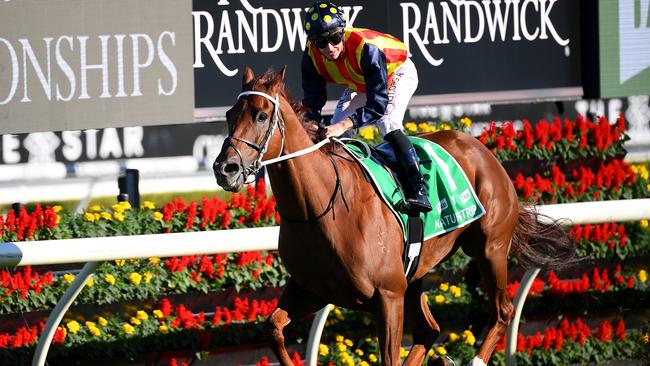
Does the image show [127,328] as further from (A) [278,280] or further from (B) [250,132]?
(B) [250,132]

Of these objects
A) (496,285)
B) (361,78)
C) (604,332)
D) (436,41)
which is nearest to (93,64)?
(361,78)

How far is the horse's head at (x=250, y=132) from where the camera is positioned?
4.00 metres

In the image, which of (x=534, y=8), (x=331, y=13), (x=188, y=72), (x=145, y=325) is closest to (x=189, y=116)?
(x=188, y=72)

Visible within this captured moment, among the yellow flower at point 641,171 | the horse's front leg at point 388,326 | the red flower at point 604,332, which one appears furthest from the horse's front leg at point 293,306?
the yellow flower at point 641,171

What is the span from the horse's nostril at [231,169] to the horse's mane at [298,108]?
39 cm

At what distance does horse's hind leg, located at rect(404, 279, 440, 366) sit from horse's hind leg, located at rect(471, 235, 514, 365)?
262 millimetres

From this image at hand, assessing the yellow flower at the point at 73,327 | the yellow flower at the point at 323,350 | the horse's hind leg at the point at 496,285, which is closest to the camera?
the yellow flower at the point at 73,327

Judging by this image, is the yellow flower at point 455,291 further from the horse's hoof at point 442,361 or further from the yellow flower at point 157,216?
the yellow flower at point 157,216

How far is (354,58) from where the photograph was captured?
4715 millimetres

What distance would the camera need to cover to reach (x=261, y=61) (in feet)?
19.9

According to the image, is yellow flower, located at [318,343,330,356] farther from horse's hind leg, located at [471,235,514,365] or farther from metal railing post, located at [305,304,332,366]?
horse's hind leg, located at [471,235,514,365]

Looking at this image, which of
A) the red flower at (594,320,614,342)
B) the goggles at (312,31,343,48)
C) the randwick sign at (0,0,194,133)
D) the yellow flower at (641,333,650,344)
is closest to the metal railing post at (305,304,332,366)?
the goggles at (312,31,343,48)

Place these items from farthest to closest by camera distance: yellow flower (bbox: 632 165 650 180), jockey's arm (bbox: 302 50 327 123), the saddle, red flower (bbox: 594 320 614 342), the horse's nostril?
yellow flower (bbox: 632 165 650 180)
red flower (bbox: 594 320 614 342)
jockey's arm (bbox: 302 50 327 123)
the saddle
the horse's nostril

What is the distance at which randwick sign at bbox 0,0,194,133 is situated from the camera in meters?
5.52
